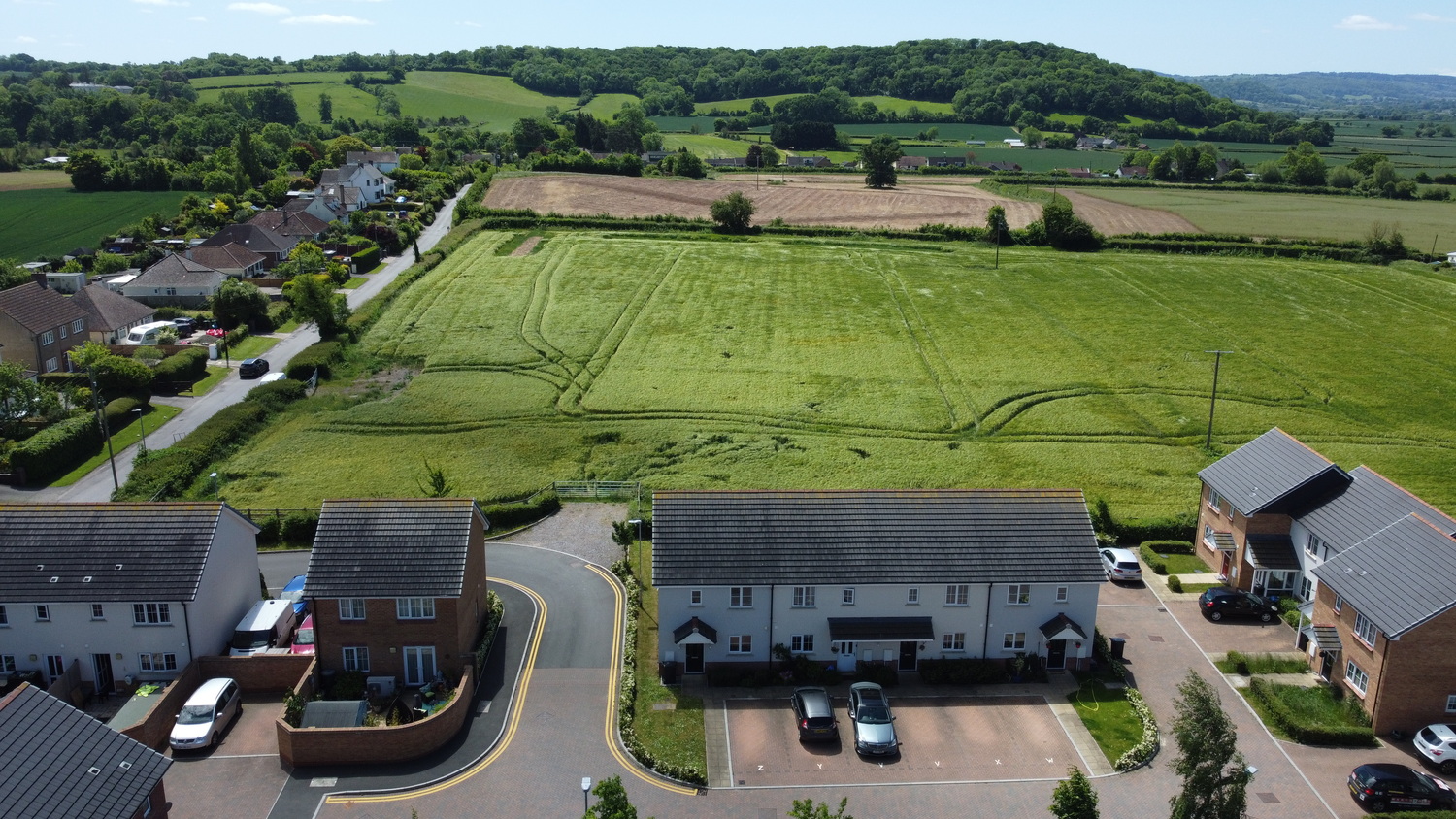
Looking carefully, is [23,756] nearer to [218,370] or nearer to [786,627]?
[786,627]

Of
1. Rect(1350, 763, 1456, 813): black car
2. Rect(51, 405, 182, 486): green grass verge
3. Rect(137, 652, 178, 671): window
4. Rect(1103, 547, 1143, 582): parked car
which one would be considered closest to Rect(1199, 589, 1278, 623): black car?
Rect(1103, 547, 1143, 582): parked car

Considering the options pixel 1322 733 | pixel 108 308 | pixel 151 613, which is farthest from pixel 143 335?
pixel 1322 733

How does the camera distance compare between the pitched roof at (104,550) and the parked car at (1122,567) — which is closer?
the pitched roof at (104,550)

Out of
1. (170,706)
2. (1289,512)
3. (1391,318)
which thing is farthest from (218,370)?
(1391,318)

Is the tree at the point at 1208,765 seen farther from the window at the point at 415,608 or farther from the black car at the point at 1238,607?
the window at the point at 415,608

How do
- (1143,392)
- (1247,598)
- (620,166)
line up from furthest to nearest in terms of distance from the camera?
(620,166) → (1143,392) → (1247,598)

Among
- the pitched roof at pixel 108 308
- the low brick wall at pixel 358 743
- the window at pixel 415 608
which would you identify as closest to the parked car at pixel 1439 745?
the low brick wall at pixel 358 743
